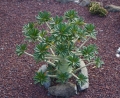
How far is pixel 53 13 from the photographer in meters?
6.96

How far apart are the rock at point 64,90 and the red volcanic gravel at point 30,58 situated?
14cm

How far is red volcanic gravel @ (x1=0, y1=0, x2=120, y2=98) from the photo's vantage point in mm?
4730

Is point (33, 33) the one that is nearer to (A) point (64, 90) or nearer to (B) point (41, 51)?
(B) point (41, 51)

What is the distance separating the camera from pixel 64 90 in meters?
4.55

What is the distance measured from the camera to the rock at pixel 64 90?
4.54 meters

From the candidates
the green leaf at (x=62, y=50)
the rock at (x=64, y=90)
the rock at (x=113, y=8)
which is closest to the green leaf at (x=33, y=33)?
the green leaf at (x=62, y=50)

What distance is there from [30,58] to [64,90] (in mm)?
1142

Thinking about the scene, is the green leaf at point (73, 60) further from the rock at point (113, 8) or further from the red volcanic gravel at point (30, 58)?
the rock at point (113, 8)

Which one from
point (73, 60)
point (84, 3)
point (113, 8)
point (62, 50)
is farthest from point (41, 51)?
point (84, 3)

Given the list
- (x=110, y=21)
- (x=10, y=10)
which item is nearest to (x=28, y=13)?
(x=10, y=10)

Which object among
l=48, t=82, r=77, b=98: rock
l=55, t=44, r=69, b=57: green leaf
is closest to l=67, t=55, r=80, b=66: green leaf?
l=55, t=44, r=69, b=57: green leaf

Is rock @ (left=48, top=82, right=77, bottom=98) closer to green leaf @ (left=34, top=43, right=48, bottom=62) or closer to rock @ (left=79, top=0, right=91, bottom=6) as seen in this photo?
green leaf @ (left=34, top=43, right=48, bottom=62)

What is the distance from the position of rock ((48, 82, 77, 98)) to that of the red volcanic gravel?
0.14m

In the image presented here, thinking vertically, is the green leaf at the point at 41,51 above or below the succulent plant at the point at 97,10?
above
